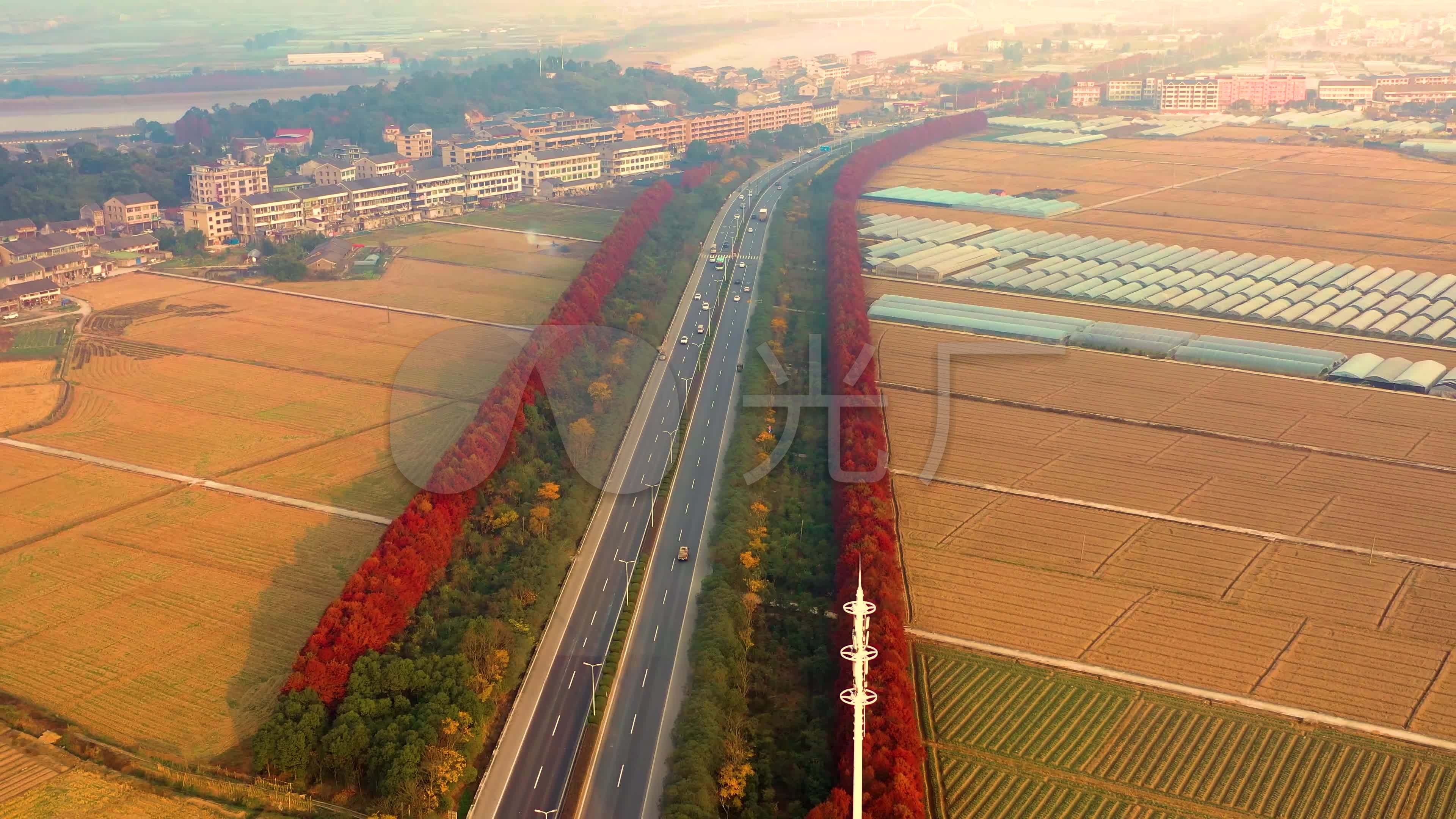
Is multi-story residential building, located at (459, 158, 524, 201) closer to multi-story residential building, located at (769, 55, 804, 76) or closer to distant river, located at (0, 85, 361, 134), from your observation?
distant river, located at (0, 85, 361, 134)

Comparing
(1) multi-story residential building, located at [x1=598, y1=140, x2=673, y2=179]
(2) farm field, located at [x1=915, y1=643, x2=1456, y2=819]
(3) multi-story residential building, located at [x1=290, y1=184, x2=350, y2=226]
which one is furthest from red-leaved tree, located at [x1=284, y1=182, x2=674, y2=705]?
(1) multi-story residential building, located at [x1=598, y1=140, x2=673, y2=179]

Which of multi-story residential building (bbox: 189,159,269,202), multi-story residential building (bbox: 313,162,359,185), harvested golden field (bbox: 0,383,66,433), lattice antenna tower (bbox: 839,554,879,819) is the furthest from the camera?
multi-story residential building (bbox: 313,162,359,185)

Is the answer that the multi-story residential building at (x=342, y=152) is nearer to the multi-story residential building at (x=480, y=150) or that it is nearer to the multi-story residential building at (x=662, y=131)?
the multi-story residential building at (x=480, y=150)

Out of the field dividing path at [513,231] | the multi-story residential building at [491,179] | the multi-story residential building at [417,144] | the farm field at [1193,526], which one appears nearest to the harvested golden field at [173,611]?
the farm field at [1193,526]

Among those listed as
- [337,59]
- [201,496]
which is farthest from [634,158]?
[337,59]

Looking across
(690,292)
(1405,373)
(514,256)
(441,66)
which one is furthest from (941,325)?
(441,66)

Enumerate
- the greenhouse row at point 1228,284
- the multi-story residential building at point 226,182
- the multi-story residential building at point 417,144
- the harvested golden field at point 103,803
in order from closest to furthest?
the harvested golden field at point 103,803
the greenhouse row at point 1228,284
the multi-story residential building at point 226,182
the multi-story residential building at point 417,144
